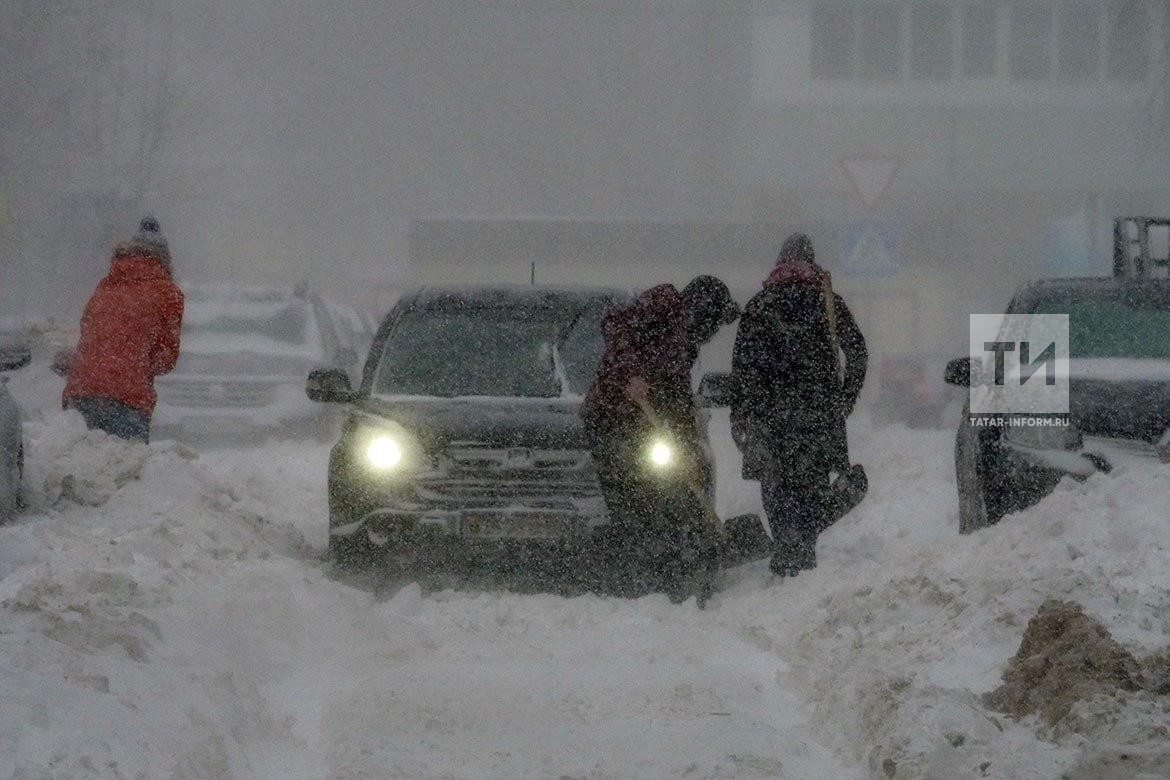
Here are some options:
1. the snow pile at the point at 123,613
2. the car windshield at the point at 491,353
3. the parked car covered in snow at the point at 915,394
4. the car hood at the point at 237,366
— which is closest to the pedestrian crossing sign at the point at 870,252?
the car hood at the point at 237,366

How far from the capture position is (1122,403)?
830 cm

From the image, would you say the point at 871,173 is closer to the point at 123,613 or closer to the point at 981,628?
the point at 981,628

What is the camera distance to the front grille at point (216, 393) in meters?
16.7

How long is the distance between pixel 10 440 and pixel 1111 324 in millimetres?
6007

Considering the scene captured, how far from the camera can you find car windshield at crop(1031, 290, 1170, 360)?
917cm

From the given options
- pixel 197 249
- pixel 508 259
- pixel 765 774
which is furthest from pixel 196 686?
pixel 197 249

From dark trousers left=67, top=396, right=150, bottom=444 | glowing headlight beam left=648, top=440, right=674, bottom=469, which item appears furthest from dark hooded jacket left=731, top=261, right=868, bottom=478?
dark trousers left=67, top=396, right=150, bottom=444

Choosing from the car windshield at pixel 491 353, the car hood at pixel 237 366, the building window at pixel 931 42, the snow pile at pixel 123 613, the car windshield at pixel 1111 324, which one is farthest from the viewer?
the building window at pixel 931 42

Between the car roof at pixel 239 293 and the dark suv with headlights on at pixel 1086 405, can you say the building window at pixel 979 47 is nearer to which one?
the car roof at pixel 239 293

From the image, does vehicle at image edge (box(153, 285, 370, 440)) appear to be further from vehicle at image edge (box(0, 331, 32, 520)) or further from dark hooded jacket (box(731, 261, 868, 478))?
dark hooded jacket (box(731, 261, 868, 478))

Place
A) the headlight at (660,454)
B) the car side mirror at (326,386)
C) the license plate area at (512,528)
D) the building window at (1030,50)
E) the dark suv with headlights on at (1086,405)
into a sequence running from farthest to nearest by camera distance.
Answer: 1. the building window at (1030,50)
2. the car side mirror at (326,386)
3. the headlight at (660,454)
4. the license plate area at (512,528)
5. the dark suv with headlights on at (1086,405)

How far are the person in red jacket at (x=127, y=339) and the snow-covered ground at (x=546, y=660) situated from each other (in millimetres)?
946

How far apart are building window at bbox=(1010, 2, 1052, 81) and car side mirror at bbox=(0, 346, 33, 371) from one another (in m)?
41.0

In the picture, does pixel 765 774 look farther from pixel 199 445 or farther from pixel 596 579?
pixel 199 445
